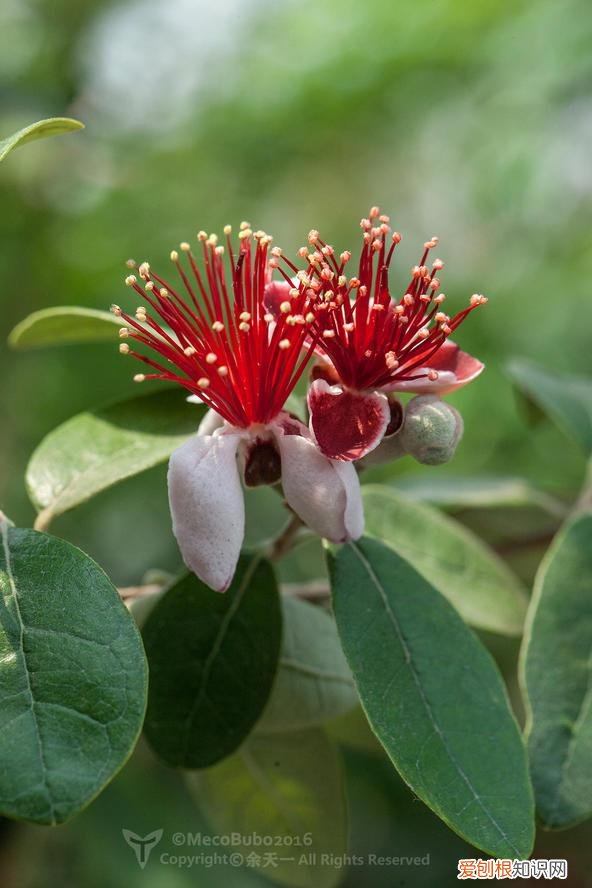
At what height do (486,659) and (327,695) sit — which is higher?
(486,659)

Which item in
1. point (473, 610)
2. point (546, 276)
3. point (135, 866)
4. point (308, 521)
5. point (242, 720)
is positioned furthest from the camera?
point (546, 276)

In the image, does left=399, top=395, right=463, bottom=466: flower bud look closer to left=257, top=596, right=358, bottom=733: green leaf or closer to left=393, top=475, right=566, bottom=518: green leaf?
left=257, top=596, right=358, bottom=733: green leaf

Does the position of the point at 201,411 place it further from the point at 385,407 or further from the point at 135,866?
the point at 135,866

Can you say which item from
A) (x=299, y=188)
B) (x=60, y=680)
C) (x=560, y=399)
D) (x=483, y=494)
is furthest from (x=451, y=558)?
(x=299, y=188)

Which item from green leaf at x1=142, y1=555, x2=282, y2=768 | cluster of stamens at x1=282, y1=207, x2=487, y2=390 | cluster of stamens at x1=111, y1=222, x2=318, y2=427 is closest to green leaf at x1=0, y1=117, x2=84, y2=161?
cluster of stamens at x1=111, y1=222, x2=318, y2=427

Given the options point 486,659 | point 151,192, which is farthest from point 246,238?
point 151,192

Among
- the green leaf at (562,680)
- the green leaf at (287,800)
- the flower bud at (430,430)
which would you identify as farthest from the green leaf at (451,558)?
the flower bud at (430,430)

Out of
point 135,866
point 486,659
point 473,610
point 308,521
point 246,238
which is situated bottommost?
point 135,866

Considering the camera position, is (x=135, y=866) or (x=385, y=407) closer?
(x=385, y=407)
